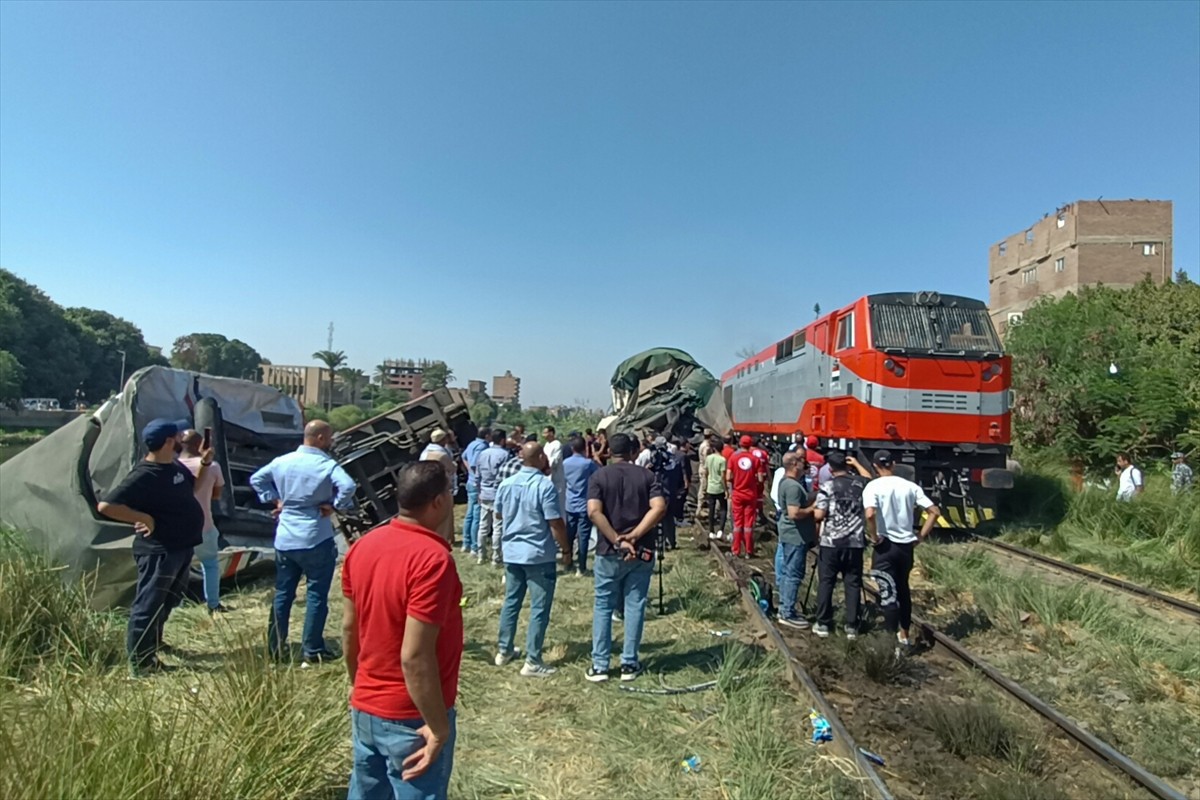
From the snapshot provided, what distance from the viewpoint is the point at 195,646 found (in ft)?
20.3

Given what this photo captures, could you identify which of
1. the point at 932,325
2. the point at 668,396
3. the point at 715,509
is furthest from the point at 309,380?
the point at 932,325

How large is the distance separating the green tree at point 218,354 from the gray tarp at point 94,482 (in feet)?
245

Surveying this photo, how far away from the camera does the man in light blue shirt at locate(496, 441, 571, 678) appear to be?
226 inches

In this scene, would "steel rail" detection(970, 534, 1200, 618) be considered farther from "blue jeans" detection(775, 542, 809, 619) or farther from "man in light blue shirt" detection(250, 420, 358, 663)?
"man in light blue shirt" detection(250, 420, 358, 663)

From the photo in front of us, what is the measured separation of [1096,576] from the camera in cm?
979

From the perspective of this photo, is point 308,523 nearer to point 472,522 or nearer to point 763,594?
point 763,594

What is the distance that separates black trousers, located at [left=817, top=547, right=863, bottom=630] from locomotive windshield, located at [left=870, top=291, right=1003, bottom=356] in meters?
5.84

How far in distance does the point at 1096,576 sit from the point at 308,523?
32.5ft

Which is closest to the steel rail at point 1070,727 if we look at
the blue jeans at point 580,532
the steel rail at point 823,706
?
the steel rail at point 823,706

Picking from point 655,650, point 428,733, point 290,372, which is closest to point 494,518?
point 655,650

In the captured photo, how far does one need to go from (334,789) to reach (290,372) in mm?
48749

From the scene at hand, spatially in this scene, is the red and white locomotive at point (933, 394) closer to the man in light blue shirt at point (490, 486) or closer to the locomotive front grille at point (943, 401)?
the locomotive front grille at point (943, 401)

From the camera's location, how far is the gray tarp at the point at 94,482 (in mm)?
6672

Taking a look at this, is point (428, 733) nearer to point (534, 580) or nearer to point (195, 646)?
point (534, 580)
